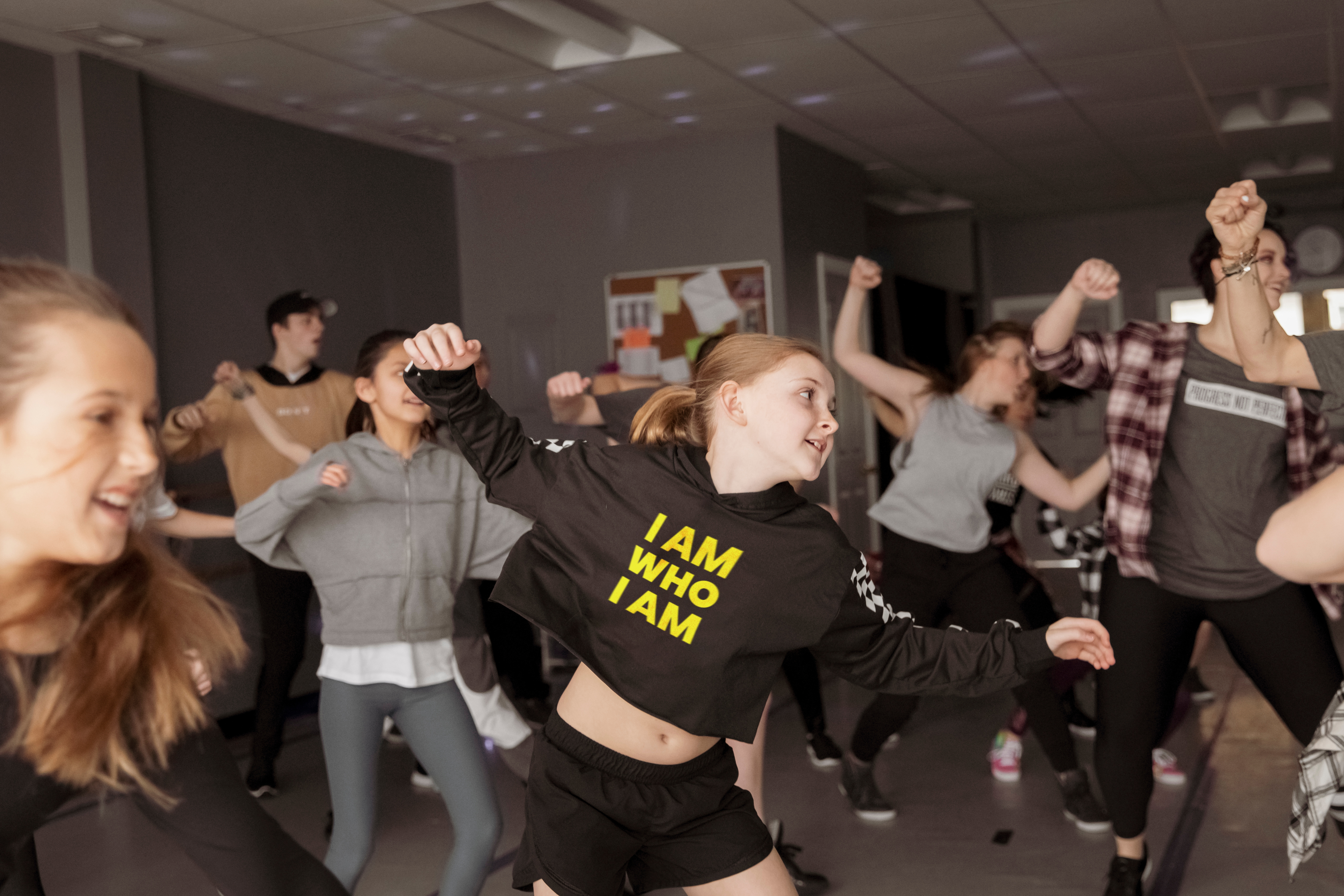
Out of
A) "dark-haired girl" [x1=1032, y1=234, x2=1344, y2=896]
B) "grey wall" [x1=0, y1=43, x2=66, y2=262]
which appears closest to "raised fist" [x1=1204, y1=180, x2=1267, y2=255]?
"dark-haired girl" [x1=1032, y1=234, x2=1344, y2=896]

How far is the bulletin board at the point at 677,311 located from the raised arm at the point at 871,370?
250 cm

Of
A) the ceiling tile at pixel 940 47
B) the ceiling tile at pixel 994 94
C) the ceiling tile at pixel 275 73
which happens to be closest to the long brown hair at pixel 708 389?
the ceiling tile at pixel 940 47

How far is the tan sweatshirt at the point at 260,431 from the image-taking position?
473 centimetres

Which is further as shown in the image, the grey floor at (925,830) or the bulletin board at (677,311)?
the bulletin board at (677,311)

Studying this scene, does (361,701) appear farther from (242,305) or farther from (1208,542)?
(242,305)

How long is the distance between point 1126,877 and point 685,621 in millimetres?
1789

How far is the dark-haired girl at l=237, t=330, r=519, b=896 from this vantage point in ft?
8.27

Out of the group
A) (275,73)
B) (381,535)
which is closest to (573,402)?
(381,535)

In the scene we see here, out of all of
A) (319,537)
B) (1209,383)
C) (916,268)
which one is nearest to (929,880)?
(1209,383)

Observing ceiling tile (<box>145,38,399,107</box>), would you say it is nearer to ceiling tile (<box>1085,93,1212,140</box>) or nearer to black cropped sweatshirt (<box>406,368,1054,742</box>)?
black cropped sweatshirt (<box>406,368,1054,742</box>)

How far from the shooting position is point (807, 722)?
14.6 feet

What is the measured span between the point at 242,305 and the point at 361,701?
3475mm

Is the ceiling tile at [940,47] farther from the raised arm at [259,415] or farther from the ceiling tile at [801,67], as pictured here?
the raised arm at [259,415]

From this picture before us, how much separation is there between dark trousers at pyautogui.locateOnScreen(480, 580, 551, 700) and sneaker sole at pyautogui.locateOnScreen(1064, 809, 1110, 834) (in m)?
2.10
